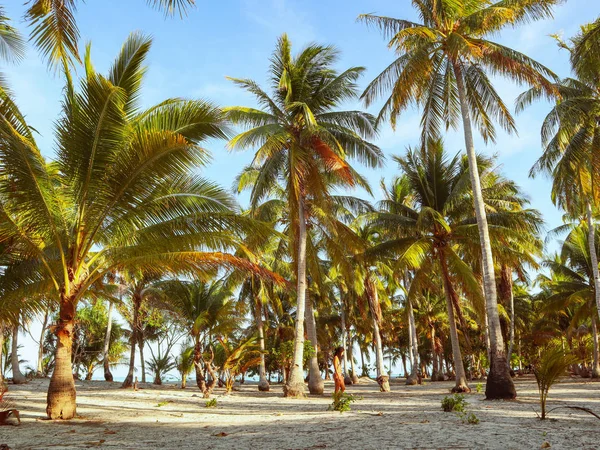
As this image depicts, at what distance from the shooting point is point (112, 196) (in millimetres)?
A: 9617

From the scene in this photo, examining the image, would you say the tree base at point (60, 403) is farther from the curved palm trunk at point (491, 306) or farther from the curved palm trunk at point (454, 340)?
the curved palm trunk at point (454, 340)

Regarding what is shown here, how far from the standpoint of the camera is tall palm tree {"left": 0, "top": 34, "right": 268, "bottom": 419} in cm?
902

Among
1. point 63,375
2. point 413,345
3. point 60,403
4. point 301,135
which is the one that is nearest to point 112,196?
point 63,375

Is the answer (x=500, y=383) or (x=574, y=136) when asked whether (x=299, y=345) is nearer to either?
(x=500, y=383)

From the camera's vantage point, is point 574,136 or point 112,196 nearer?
point 112,196

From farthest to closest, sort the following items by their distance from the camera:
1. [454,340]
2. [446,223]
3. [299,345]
→ [454,340], [446,223], [299,345]

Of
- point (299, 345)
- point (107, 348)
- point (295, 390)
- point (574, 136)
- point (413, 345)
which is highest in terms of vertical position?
point (574, 136)

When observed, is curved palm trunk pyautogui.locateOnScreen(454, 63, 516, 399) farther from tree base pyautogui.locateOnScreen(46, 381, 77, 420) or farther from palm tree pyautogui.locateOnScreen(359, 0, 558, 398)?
tree base pyautogui.locateOnScreen(46, 381, 77, 420)

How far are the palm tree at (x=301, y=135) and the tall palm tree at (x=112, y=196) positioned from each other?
519 centimetres

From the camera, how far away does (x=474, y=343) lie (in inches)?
1575

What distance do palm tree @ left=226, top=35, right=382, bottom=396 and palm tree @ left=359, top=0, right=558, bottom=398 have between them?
2.11m

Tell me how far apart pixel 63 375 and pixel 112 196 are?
3713 millimetres

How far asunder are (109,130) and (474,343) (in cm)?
3771

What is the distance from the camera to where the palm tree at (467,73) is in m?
12.8
